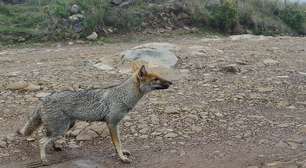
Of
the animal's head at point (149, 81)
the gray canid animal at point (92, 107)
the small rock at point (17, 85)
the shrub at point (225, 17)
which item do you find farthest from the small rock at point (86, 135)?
the shrub at point (225, 17)

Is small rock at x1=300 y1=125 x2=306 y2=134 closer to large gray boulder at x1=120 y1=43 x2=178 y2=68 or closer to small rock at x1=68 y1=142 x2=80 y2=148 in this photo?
small rock at x1=68 y1=142 x2=80 y2=148

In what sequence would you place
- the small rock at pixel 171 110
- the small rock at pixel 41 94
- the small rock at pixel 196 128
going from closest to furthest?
the small rock at pixel 196 128
the small rock at pixel 171 110
the small rock at pixel 41 94

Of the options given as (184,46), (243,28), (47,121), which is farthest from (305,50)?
(47,121)

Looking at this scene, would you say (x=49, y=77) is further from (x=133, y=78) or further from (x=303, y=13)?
(x=303, y=13)

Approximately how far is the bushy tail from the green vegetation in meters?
6.06

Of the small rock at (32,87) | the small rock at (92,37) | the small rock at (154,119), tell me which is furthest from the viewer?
the small rock at (92,37)

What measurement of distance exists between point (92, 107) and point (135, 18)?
7374 millimetres

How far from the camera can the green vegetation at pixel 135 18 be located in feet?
41.8

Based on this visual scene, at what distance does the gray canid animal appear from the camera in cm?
632

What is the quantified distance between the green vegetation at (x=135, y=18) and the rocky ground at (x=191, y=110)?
1836 millimetres

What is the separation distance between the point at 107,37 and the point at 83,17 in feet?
2.31

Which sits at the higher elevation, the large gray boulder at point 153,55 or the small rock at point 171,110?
the large gray boulder at point 153,55

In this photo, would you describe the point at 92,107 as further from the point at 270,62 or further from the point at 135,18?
the point at 135,18

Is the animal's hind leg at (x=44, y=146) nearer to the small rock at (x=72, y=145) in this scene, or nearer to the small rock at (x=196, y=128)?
the small rock at (x=72, y=145)
